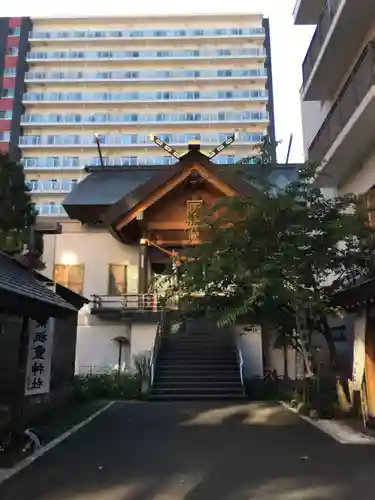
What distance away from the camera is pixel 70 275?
20688 millimetres

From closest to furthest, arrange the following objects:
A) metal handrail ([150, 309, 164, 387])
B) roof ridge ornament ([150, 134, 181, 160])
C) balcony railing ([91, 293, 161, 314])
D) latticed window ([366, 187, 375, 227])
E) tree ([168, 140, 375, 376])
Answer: tree ([168, 140, 375, 376])
latticed window ([366, 187, 375, 227])
metal handrail ([150, 309, 164, 387])
balcony railing ([91, 293, 161, 314])
roof ridge ornament ([150, 134, 181, 160])

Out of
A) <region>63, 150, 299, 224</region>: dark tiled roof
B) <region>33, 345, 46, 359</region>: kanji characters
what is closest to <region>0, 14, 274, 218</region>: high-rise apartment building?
<region>63, 150, 299, 224</region>: dark tiled roof

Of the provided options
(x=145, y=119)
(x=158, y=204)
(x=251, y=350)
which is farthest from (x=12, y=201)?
(x=145, y=119)

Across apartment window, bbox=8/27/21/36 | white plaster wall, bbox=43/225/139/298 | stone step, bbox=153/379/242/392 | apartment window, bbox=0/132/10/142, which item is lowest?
stone step, bbox=153/379/242/392

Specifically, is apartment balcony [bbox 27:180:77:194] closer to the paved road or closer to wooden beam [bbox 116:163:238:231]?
wooden beam [bbox 116:163:238:231]

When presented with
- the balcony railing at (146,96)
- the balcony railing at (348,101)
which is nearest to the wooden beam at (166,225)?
the balcony railing at (348,101)

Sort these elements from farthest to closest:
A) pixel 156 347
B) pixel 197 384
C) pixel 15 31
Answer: pixel 15 31 < pixel 156 347 < pixel 197 384

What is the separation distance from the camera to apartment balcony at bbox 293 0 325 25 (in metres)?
15.1

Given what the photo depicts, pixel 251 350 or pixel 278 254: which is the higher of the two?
pixel 278 254

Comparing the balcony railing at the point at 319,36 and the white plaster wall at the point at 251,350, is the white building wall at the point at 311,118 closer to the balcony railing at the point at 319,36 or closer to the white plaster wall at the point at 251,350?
the balcony railing at the point at 319,36

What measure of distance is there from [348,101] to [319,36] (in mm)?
3249

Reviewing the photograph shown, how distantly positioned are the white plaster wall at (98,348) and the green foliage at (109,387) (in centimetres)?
264

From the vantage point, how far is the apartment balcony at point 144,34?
216 ft

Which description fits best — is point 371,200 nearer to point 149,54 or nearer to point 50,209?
point 50,209
